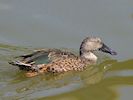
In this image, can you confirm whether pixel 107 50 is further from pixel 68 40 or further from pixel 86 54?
pixel 68 40

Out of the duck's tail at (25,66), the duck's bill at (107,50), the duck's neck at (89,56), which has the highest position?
the duck's bill at (107,50)

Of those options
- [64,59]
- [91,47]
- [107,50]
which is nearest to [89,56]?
[91,47]

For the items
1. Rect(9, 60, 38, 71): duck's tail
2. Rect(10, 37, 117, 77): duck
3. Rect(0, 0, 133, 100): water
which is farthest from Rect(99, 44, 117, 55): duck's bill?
Rect(9, 60, 38, 71): duck's tail

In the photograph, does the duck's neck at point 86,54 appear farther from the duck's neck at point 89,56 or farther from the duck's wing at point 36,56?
the duck's wing at point 36,56

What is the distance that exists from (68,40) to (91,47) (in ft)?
2.33

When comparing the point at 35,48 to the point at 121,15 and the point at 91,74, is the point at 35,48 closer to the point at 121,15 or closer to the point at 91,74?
the point at 91,74

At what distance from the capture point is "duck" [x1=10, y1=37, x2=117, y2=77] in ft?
31.8

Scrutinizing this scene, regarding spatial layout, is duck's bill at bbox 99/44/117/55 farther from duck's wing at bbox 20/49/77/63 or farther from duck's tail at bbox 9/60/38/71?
duck's tail at bbox 9/60/38/71

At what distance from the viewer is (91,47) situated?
34.4 feet

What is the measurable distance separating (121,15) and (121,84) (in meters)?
2.96

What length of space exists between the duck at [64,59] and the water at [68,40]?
135mm

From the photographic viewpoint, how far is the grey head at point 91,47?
407 inches

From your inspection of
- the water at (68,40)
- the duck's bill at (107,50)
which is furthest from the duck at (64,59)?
the water at (68,40)

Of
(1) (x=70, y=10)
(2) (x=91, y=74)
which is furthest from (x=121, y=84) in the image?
(1) (x=70, y=10)
